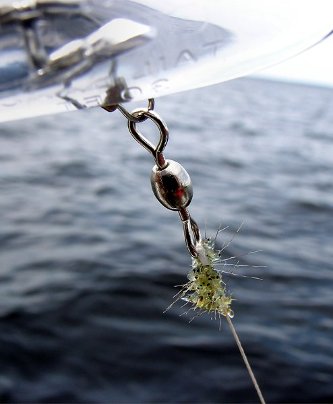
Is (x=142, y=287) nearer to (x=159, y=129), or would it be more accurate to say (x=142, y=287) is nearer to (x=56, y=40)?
(x=159, y=129)

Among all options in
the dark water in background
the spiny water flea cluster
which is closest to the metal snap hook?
the spiny water flea cluster

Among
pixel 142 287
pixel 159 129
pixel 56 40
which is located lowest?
pixel 56 40

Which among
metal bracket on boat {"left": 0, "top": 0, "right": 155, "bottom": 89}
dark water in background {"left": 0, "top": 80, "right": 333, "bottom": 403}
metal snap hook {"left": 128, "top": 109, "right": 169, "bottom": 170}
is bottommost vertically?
metal bracket on boat {"left": 0, "top": 0, "right": 155, "bottom": 89}

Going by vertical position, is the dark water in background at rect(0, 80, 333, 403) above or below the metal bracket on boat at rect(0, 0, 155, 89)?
above

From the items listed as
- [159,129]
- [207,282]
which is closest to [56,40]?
[159,129]

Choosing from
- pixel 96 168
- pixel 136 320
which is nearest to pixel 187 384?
pixel 136 320

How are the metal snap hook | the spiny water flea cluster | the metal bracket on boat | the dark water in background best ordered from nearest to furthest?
the metal bracket on boat < the metal snap hook < the spiny water flea cluster < the dark water in background

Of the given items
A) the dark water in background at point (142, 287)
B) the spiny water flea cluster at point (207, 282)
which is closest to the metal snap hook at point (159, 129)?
the spiny water flea cluster at point (207, 282)

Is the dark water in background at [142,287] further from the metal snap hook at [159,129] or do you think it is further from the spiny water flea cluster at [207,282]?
the metal snap hook at [159,129]

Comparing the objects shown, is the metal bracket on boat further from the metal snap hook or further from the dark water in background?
the dark water in background
